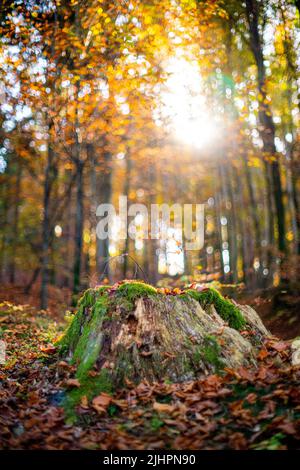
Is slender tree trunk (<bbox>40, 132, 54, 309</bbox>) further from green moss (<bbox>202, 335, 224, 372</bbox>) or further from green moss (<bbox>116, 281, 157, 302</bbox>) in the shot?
green moss (<bbox>202, 335, 224, 372</bbox>)

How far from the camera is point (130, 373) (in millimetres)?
4910

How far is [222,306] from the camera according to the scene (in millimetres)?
6266

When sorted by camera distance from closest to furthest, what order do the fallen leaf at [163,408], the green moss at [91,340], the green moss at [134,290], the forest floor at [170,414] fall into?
1. the forest floor at [170,414]
2. the fallen leaf at [163,408]
3. the green moss at [91,340]
4. the green moss at [134,290]

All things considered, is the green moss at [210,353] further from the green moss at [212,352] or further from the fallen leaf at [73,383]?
the fallen leaf at [73,383]

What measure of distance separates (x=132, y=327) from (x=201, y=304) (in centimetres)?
135

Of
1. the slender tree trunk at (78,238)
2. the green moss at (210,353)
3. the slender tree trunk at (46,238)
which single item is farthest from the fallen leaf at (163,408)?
the slender tree trunk at (46,238)

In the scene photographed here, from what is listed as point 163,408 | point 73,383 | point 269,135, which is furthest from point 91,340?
point 269,135

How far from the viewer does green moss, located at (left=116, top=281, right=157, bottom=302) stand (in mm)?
5688

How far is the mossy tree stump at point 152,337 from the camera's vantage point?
497 centimetres

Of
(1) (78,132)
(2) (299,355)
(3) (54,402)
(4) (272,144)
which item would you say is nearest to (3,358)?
(3) (54,402)

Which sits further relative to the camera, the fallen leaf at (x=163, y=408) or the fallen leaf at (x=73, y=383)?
the fallen leaf at (x=73, y=383)

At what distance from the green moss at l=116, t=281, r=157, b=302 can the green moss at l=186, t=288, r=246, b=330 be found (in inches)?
29.0

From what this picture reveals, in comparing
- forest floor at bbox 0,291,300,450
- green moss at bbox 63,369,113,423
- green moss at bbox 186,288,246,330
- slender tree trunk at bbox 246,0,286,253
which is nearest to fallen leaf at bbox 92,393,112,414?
forest floor at bbox 0,291,300,450

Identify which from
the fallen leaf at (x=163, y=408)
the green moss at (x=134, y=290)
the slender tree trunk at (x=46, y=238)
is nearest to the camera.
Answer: the fallen leaf at (x=163, y=408)
